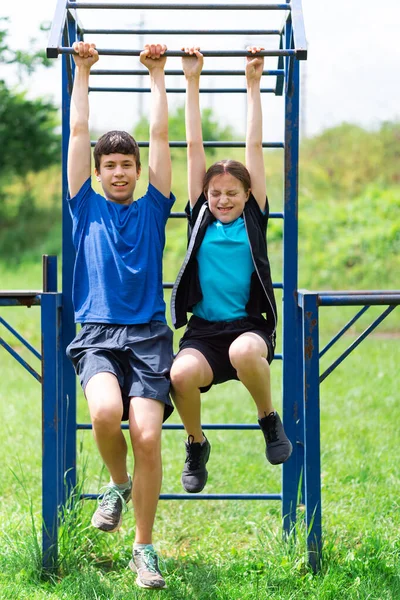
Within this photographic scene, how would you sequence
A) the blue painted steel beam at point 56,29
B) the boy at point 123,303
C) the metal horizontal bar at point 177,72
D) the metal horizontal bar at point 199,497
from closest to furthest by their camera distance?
the boy at point 123,303, the blue painted steel beam at point 56,29, the metal horizontal bar at point 177,72, the metal horizontal bar at point 199,497

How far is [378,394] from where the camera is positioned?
7.15 meters

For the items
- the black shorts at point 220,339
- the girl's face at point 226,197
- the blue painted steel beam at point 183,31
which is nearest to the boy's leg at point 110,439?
the black shorts at point 220,339

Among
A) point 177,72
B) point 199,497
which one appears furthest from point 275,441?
point 177,72

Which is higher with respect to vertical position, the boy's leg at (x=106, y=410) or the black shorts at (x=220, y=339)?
the black shorts at (x=220, y=339)

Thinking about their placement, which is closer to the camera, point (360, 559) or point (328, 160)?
point (360, 559)

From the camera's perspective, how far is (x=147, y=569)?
3.01m

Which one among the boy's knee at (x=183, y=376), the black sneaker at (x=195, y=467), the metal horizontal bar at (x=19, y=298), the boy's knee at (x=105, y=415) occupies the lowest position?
the black sneaker at (x=195, y=467)

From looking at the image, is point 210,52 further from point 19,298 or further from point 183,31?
point 19,298

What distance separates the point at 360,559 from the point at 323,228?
12.0 metres

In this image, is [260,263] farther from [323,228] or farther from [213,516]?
[323,228]

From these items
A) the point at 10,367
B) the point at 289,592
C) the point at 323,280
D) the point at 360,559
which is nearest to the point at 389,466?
the point at 360,559

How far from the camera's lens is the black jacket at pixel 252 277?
11.1 ft

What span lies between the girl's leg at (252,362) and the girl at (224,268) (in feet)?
0.13

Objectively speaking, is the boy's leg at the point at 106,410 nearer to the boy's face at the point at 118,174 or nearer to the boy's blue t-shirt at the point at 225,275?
the boy's blue t-shirt at the point at 225,275
